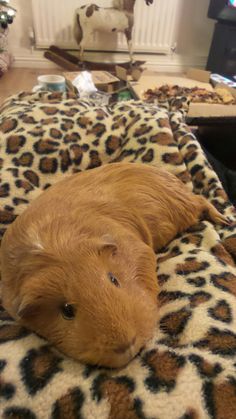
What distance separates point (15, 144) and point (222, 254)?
96cm

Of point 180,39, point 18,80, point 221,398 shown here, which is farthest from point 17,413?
point 180,39

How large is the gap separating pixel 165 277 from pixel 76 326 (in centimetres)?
39

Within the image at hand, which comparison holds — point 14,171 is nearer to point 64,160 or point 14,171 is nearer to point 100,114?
point 64,160

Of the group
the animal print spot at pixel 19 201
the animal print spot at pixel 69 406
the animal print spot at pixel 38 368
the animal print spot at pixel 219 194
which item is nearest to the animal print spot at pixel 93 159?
the animal print spot at pixel 19 201

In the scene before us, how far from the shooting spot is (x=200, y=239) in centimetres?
117

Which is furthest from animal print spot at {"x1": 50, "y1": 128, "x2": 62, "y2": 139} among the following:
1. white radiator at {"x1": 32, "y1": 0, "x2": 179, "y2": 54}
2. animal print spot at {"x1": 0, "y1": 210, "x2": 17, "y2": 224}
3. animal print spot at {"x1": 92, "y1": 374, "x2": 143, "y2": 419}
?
white radiator at {"x1": 32, "y1": 0, "x2": 179, "y2": 54}

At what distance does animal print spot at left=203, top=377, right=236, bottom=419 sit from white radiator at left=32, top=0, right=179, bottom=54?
3975mm

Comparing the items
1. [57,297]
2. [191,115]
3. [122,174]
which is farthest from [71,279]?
[191,115]

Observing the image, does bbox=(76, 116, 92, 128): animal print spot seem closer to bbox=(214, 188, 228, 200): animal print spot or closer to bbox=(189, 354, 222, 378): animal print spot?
bbox=(214, 188, 228, 200): animal print spot

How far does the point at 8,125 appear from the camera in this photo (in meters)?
1.48

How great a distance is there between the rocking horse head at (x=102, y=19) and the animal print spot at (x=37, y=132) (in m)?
2.75

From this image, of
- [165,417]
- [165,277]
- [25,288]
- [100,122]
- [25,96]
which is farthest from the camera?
[25,96]

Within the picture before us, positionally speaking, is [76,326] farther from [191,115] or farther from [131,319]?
[191,115]

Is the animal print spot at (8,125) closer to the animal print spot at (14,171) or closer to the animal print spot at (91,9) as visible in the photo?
the animal print spot at (14,171)
